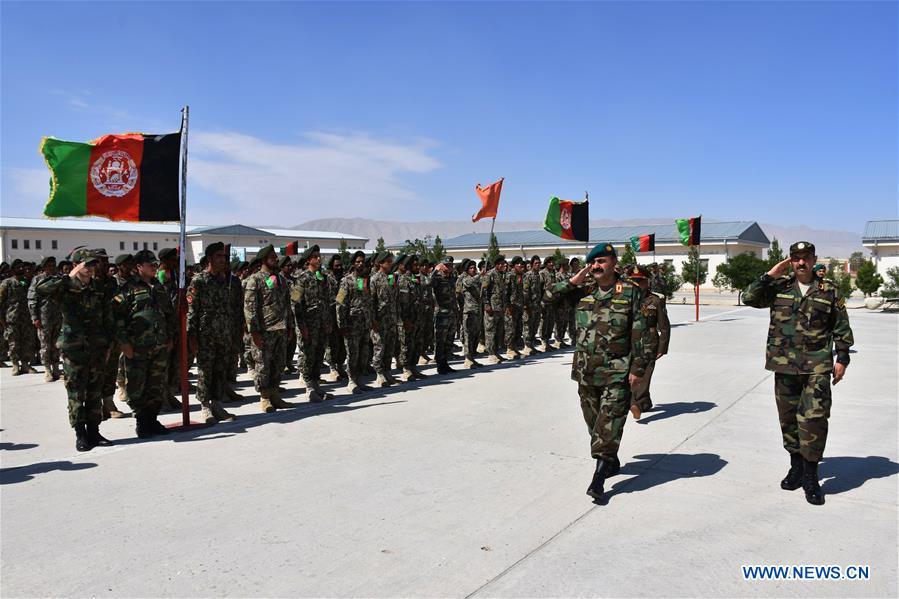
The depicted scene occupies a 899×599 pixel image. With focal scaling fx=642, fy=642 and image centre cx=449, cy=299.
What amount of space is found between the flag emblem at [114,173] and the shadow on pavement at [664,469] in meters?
5.63

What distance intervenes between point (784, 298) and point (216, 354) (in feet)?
18.8

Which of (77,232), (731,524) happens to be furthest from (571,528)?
(77,232)

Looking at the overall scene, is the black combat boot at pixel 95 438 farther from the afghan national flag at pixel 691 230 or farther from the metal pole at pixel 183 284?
the afghan national flag at pixel 691 230

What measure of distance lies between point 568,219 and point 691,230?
690cm

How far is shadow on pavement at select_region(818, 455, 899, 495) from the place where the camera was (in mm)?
4957

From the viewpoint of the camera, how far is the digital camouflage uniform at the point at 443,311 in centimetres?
1053

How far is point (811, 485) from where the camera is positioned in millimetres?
4617

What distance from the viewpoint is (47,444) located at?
621 cm

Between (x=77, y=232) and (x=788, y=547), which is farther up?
(x=77, y=232)

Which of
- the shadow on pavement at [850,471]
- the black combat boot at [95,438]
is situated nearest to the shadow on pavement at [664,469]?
the shadow on pavement at [850,471]

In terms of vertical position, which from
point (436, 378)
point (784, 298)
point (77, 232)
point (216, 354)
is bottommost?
point (436, 378)

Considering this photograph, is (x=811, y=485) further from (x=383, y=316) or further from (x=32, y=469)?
(x=32, y=469)

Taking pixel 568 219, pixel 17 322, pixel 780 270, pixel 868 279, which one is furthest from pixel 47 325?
pixel 868 279

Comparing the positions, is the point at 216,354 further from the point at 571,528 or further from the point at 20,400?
the point at 571,528
